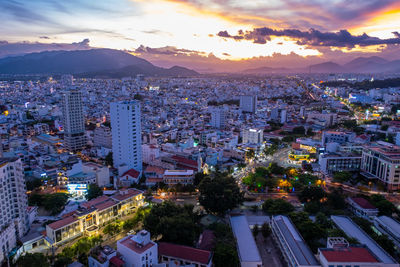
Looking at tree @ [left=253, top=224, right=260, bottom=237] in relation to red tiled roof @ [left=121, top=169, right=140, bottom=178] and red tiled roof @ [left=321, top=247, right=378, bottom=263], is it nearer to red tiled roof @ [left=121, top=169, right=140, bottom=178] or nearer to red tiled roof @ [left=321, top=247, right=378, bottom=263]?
red tiled roof @ [left=321, top=247, right=378, bottom=263]

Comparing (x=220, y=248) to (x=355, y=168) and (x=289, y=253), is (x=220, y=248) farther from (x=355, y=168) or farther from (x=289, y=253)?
(x=355, y=168)

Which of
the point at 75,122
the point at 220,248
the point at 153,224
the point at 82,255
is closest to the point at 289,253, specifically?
the point at 220,248

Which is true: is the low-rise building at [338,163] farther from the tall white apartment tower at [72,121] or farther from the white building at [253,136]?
the tall white apartment tower at [72,121]

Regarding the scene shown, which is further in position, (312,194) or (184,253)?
(312,194)

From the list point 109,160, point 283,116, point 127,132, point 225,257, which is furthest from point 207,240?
point 283,116

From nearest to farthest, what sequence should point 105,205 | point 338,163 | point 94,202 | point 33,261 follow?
1. point 33,261
2. point 105,205
3. point 94,202
4. point 338,163

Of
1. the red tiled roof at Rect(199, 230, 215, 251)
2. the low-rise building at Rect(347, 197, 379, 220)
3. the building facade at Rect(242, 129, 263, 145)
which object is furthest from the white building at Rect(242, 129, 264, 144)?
the red tiled roof at Rect(199, 230, 215, 251)

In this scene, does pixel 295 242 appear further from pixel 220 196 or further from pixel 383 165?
pixel 383 165
